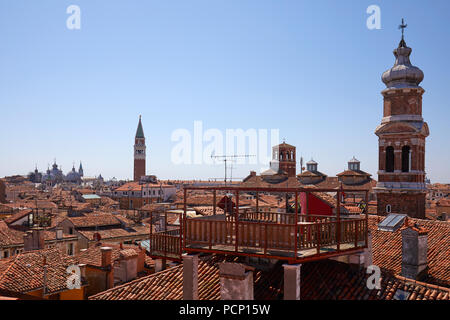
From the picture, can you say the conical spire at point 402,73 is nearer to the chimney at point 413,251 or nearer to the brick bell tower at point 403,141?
the brick bell tower at point 403,141

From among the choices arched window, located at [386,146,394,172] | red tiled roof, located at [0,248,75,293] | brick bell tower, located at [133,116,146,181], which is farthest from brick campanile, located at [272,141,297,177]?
red tiled roof, located at [0,248,75,293]

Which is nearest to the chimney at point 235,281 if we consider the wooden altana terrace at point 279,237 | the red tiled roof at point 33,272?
the wooden altana terrace at point 279,237

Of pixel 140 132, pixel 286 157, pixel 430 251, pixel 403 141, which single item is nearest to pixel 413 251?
pixel 430 251

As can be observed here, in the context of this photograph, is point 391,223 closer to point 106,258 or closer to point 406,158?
point 106,258

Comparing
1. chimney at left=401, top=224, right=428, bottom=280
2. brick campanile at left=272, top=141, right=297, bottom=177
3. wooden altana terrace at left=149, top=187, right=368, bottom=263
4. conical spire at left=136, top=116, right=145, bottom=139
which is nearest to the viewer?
wooden altana terrace at left=149, top=187, right=368, bottom=263

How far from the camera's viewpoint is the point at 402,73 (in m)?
27.1

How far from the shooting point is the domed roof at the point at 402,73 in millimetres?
27000

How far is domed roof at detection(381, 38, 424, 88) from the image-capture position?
27.0m

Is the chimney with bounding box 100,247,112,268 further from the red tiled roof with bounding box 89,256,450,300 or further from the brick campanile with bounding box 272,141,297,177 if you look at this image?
the brick campanile with bounding box 272,141,297,177

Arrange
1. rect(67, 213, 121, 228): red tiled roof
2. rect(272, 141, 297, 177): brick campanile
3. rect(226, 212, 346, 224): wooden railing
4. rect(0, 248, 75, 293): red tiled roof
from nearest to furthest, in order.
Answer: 1. rect(226, 212, 346, 224): wooden railing
2. rect(0, 248, 75, 293): red tiled roof
3. rect(67, 213, 121, 228): red tiled roof
4. rect(272, 141, 297, 177): brick campanile

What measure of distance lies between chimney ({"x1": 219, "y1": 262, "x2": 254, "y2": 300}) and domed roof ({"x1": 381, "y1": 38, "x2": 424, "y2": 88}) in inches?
937

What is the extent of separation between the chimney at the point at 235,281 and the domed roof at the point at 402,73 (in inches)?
937

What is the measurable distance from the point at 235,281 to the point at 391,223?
10954 mm
